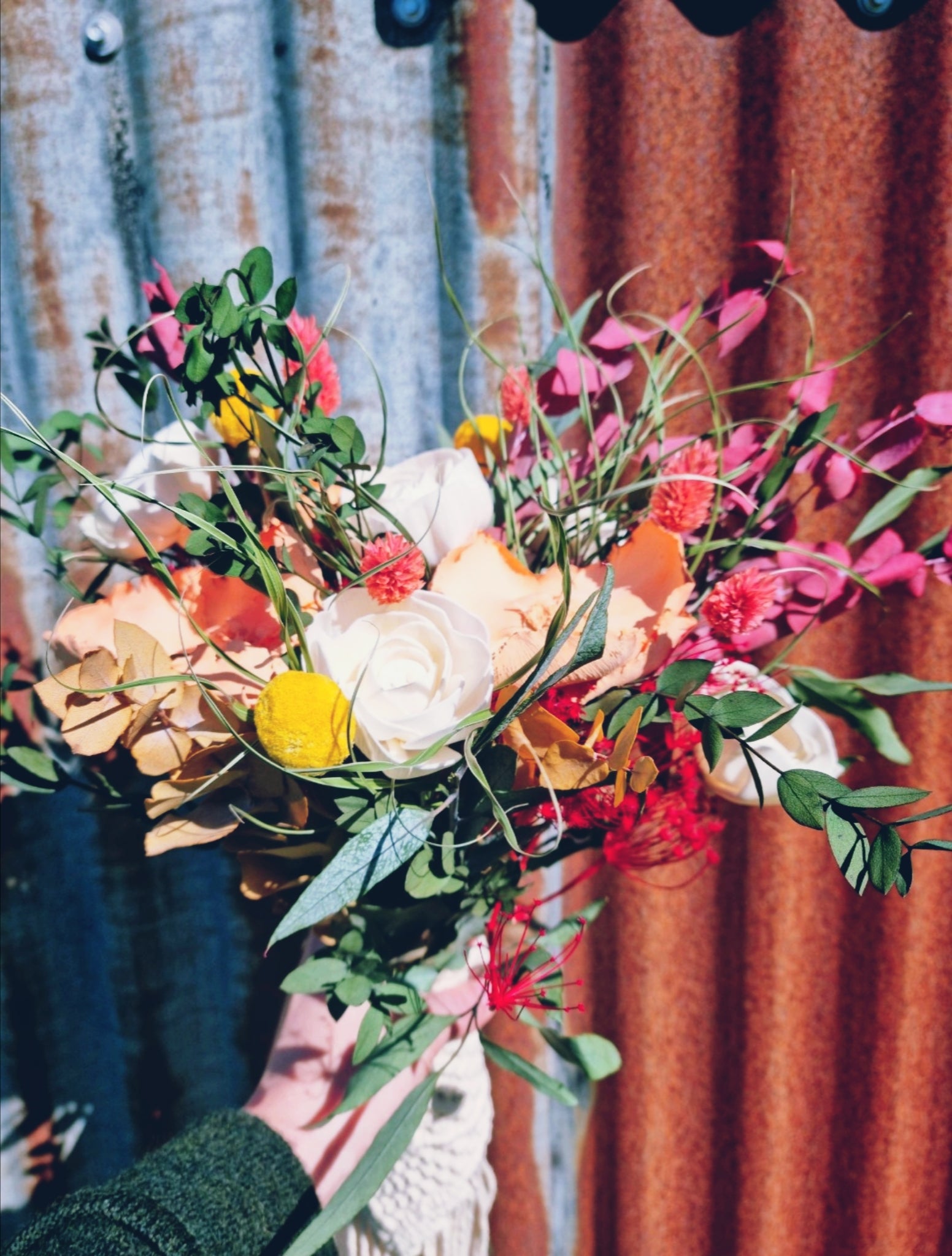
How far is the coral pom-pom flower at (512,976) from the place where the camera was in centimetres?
50

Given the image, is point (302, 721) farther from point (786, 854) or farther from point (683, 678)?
point (786, 854)

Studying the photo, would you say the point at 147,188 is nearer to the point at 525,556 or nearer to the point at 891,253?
the point at 525,556

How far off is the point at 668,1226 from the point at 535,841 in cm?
63

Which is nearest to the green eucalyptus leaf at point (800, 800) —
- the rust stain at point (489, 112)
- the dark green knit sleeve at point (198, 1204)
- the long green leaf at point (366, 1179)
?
the long green leaf at point (366, 1179)

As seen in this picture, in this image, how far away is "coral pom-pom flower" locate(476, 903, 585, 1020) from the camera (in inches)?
19.5

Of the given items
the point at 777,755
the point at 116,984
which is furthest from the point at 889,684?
the point at 116,984

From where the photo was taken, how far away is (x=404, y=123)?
2.56ft

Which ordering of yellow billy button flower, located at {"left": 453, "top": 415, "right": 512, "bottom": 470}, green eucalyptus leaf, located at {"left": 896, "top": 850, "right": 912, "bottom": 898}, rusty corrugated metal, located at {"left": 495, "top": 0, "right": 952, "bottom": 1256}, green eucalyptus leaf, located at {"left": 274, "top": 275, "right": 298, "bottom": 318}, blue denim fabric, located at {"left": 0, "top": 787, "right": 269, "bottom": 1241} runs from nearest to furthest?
green eucalyptus leaf, located at {"left": 896, "top": 850, "right": 912, "bottom": 898}
green eucalyptus leaf, located at {"left": 274, "top": 275, "right": 298, "bottom": 318}
yellow billy button flower, located at {"left": 453, "top": 415, "right": 512, "bottom": 470}
rusty corrugated metal, located at {"left": 495, "top": 0, "right": 952, "bottom": 1256}
blue denim fabric, located at {"left": 0, "top": 787, "right": 269, "bottom": 1241}

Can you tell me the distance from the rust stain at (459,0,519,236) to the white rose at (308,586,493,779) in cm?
49

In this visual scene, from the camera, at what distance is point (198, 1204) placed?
1.77 feet

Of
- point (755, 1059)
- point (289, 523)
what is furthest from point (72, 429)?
point (755, 1059)

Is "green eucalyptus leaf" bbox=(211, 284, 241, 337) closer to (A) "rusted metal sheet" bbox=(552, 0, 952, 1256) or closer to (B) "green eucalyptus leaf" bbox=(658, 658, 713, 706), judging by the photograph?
(B) "green eucalyptus leaf" bbox=(658, 658, 713, 706)

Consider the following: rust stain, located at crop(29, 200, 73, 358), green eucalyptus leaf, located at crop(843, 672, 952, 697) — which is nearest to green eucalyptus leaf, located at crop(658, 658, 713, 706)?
green eucalyptus leaf, located at crop(843, 672, 952, 697)

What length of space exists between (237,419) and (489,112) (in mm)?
468
